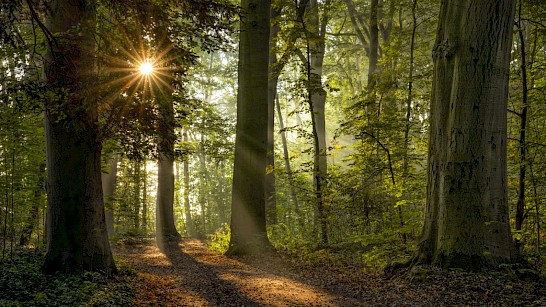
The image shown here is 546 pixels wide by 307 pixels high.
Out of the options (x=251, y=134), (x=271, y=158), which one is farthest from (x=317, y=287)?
(x=271, y=158)

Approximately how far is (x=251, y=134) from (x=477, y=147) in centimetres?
577

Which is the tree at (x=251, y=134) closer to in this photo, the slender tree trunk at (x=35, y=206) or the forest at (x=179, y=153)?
the forest at (x=179, y=153)

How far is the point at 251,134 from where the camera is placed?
10227 mm

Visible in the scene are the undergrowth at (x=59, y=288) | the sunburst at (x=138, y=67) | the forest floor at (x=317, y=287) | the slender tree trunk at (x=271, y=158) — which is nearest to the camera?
the undergrowth at (x=59, y=288)

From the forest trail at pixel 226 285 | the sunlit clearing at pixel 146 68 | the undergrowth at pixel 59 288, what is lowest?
the forest trail at pixel 226 285

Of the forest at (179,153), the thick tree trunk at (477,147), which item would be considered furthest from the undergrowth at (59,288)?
the thick tree trunk at (477,147)

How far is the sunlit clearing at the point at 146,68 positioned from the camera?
5918 mm

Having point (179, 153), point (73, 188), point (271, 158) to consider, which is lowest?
point (73, 188)

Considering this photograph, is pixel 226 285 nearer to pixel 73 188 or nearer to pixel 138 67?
pixel 73 188

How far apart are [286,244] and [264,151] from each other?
2.83 metres

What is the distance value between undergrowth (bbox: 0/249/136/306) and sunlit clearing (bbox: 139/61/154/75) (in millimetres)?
3243

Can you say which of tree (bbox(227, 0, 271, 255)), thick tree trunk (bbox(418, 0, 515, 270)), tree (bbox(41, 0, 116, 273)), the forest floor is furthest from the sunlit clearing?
thick tree trunk (bbox(418, 0, 515, 270))

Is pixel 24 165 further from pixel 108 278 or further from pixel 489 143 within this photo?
pixel 489 143

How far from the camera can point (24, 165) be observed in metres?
9.29
